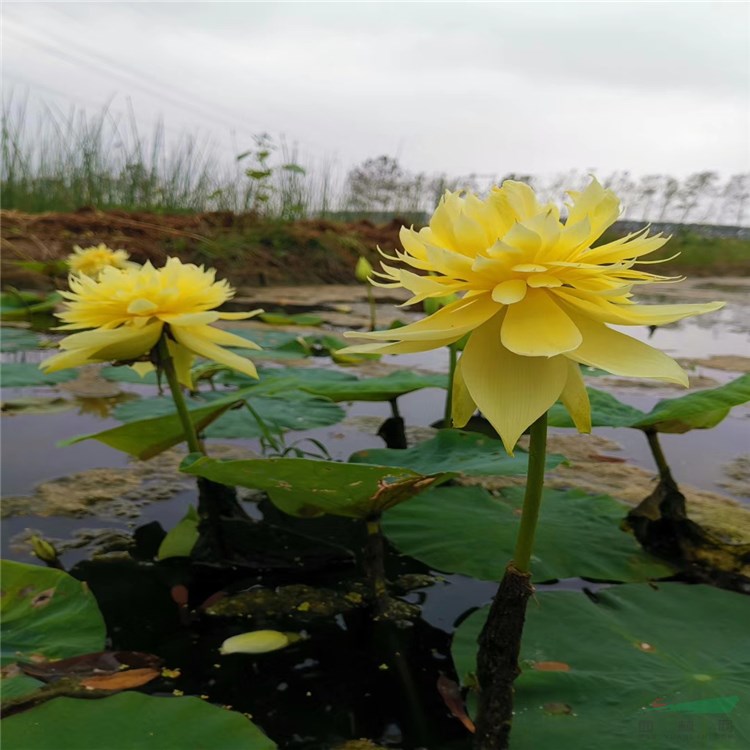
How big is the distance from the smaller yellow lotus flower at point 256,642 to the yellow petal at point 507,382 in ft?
1.14

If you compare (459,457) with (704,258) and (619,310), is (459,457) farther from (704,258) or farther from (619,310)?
(704,258)

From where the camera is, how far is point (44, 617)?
648mm

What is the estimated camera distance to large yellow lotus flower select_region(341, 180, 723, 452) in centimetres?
42

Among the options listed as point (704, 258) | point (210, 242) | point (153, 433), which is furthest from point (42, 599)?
point (704, 258)

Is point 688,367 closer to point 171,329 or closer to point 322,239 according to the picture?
point 171,329

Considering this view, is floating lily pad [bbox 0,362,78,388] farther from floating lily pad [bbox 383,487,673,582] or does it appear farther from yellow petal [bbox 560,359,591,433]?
yellow petal [bbox 560,359,591,433]

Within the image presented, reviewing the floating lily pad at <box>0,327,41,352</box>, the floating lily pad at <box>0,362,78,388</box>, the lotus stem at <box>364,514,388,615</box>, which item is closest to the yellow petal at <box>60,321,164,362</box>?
the lotus stem at <box>364,514,388,615</box>

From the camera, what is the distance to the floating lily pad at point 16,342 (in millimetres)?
1956

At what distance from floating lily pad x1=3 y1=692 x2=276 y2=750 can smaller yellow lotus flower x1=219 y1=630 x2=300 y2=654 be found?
11 centimetres

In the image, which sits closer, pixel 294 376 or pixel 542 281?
pixel 542 281

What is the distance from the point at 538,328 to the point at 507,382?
4cm

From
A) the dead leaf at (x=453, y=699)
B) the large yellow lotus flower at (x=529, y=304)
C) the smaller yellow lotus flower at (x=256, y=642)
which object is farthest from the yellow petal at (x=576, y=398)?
the smaller yellow lotus flower at (x=256, y=642)

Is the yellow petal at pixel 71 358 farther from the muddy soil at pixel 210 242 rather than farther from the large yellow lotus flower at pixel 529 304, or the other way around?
the muddy soil at pixel 210 242

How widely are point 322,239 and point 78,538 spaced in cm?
443
